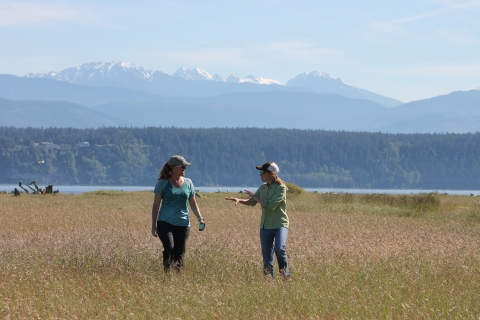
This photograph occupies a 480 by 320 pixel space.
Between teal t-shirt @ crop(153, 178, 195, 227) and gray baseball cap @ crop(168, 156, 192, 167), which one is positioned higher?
gray baseball cap @ crop(168, 156, 192, 167)

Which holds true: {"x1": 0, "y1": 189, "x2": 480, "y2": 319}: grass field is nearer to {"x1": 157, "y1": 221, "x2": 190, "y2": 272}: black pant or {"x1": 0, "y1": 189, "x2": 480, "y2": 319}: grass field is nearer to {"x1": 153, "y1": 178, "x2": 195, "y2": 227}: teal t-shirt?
{"x1": 157, "y1": 221, "x2": 190, "y2": 272}: black pant

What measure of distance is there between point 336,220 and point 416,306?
65.8ft

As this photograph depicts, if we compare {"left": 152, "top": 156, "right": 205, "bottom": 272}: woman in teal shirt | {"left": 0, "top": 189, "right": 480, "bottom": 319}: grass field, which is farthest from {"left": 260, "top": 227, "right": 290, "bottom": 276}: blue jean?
{"left": 152, "top": 156, "right": 205, "bottom": 272}: woman in teal shirt

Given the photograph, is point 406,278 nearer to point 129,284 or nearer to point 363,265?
point 363,265

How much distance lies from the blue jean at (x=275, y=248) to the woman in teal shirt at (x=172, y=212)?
124 centimetres

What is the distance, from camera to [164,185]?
39.9ft

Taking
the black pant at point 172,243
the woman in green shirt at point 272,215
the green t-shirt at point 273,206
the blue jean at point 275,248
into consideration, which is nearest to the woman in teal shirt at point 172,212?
the black pant at point 172,243

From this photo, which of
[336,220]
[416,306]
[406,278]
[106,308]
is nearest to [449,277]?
[406,278]

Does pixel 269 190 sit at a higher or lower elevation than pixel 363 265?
higher

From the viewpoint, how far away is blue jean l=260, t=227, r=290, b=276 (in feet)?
39.8

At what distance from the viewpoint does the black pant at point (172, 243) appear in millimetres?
12141

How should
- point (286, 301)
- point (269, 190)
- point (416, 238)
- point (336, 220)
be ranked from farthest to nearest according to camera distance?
point (336, 220) < point (416, 238) < point (269, 190) < point (286, 301)

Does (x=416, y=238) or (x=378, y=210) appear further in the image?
(x=378, y=210)

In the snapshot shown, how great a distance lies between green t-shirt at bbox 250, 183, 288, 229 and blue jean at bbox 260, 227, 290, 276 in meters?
0.10
